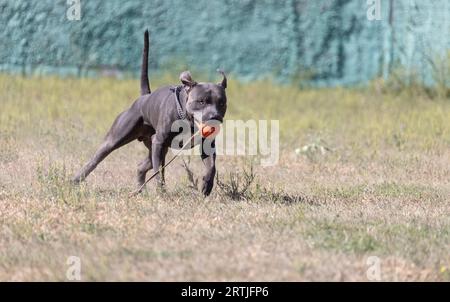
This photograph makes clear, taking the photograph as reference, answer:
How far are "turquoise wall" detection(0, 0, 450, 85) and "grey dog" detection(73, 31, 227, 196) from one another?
5437mm

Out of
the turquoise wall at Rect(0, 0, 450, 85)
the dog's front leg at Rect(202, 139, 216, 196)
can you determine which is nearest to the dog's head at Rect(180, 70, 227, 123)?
the dog's front leg at Rect(202, 139, 216, 196)

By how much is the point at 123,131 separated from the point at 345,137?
422 centimetres

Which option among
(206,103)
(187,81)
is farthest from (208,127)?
(187,81)

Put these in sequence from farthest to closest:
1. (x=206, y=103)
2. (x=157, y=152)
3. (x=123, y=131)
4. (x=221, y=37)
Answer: (x=221, y=37), (x=123, y=131), (x=157, y=152), (x=206, y=103)

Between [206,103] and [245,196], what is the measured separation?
92 cm

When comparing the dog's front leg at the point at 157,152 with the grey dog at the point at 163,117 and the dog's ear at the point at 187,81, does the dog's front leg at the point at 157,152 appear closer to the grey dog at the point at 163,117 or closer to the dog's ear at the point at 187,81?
the grey dog at the point at 163,117

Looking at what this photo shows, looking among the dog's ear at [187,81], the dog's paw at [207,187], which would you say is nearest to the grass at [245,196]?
the dog's paw at [207,187]

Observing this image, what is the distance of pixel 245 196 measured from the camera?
9.05 meters

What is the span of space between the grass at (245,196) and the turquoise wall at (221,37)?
1.03ft

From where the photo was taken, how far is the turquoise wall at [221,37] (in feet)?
49.1

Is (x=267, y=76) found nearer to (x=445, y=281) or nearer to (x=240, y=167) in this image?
(x=240, y=167)

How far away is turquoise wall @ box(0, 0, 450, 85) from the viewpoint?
590 inches

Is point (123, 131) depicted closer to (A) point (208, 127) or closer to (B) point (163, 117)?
Result: (B) point (163, 117)

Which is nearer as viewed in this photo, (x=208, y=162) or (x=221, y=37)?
(x=208, y=162)
